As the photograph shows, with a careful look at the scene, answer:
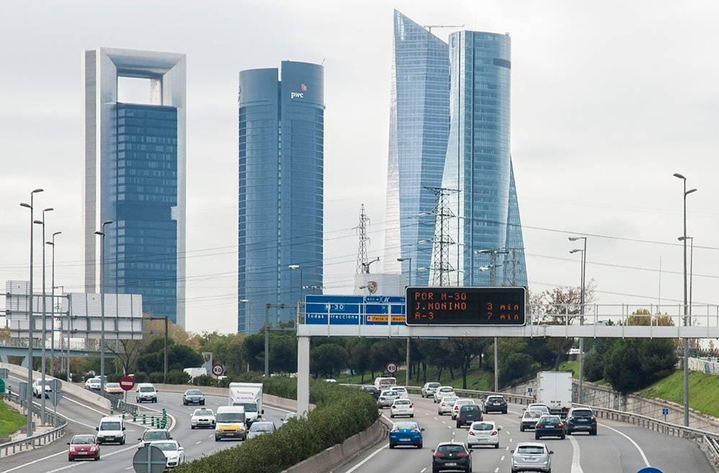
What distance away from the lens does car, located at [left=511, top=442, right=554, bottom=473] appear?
4778 cm

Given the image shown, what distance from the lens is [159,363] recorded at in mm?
182750

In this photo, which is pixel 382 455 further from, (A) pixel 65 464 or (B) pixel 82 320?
(B) pixel 82 320

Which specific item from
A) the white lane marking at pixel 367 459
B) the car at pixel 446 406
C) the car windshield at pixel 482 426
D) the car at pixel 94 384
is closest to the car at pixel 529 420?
the car windshield at pixel 482 426

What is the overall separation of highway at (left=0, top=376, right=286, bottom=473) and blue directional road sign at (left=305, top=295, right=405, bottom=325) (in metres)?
7.55

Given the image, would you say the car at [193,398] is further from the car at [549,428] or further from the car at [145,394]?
the car at [549,428]

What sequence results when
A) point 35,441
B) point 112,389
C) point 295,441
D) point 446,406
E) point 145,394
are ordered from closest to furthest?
1. point 295,441
2. point 35,441
3. point 446,406
4. point 145,394
5. point 112,389

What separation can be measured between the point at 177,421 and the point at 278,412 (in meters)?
12.7

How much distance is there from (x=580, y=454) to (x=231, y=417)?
854 inches

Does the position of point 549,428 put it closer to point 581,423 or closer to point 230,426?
point 581,423

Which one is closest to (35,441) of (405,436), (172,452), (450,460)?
(405,436)

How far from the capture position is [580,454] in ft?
200

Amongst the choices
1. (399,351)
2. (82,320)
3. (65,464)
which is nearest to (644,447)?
(65,464)

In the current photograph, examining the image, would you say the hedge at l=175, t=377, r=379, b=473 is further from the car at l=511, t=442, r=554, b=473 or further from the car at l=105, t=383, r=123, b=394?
the car at l=105, t=383, r=123, b=394

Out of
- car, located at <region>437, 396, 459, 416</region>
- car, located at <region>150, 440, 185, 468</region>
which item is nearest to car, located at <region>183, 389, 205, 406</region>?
car, located at <region>437, 396, 459, 416</region>
